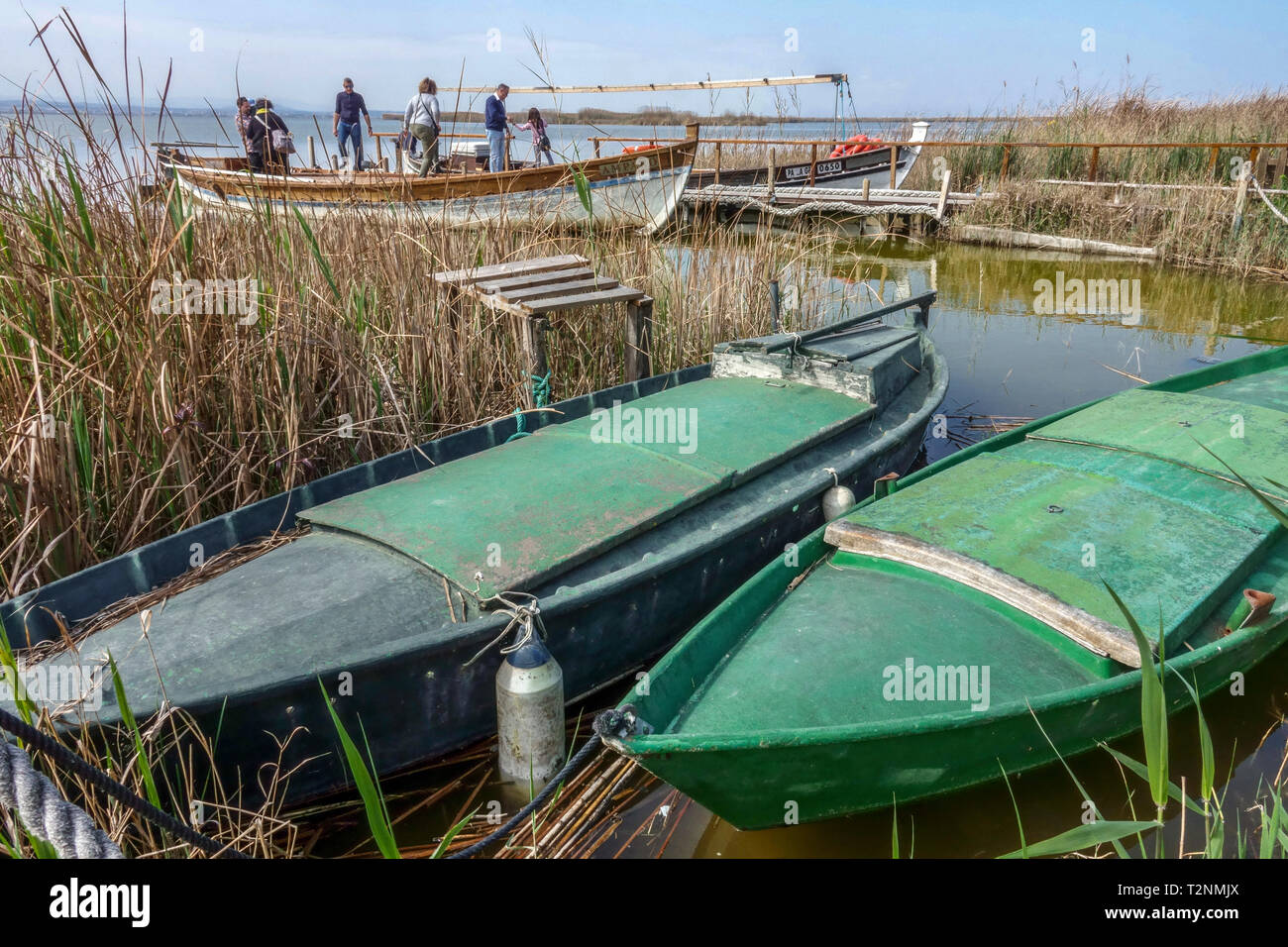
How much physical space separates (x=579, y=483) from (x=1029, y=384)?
6933 millimetres

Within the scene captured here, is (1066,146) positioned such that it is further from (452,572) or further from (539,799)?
(539,799)

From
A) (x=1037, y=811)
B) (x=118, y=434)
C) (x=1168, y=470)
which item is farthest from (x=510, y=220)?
(x=1037, y=811)

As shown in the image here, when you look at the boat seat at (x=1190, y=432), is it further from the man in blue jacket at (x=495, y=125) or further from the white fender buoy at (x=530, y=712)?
the man in blue jacket at (x=495, y=125)

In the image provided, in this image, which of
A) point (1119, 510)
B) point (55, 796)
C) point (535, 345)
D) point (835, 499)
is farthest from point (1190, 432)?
point (55, 796)

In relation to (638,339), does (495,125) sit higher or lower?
higher

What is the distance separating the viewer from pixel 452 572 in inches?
139

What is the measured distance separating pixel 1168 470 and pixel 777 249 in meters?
5.14

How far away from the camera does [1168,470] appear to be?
4344 millimetres

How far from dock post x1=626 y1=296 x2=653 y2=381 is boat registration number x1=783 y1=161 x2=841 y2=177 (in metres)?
15.3

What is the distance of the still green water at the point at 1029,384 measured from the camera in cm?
337

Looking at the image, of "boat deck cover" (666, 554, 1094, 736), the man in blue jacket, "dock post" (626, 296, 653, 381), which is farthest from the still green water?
the man in blue jacket

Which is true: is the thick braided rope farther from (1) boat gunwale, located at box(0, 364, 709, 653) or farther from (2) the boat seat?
(2) the boat seat

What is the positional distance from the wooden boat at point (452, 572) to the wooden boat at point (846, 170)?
635 inches
